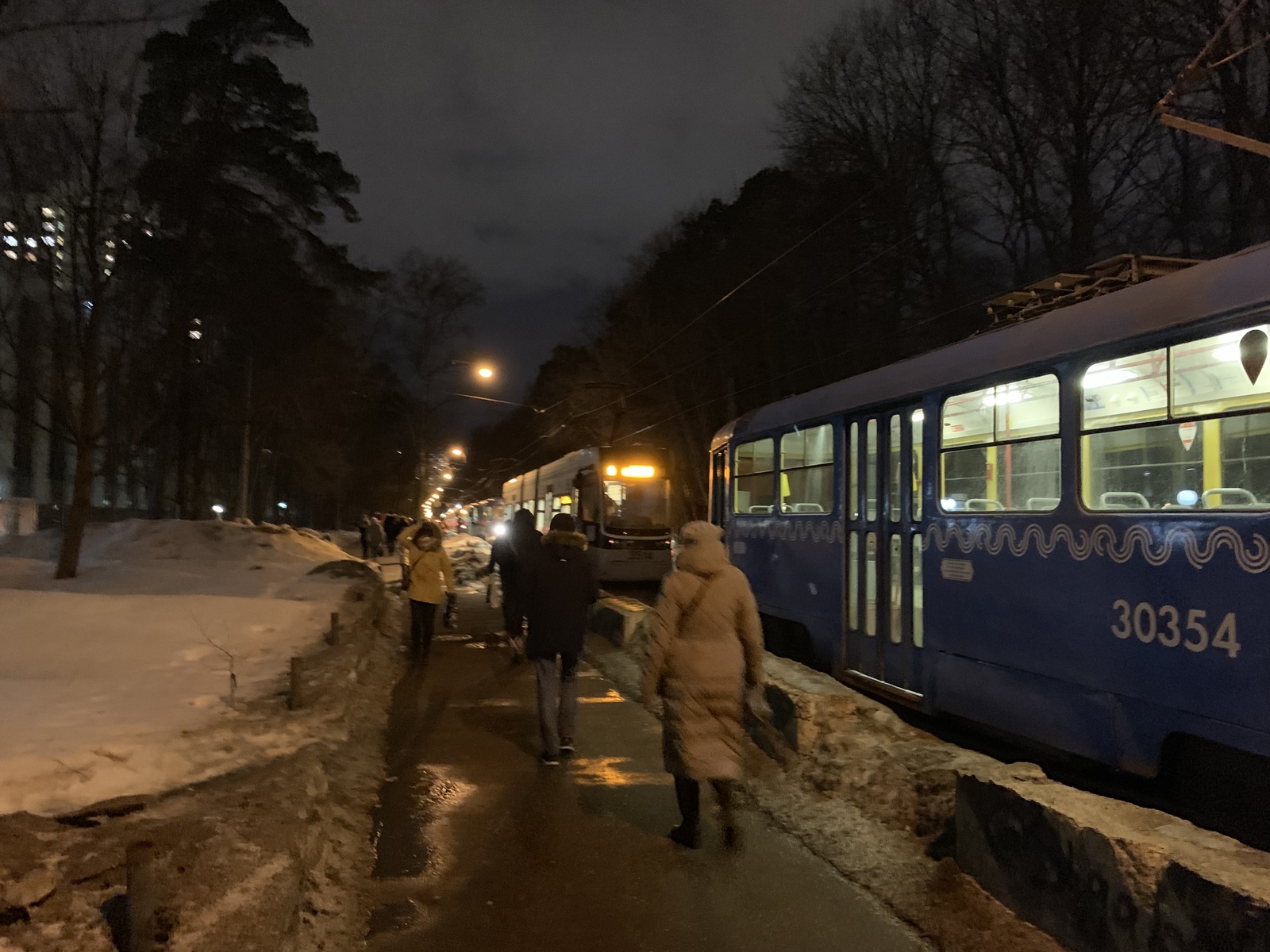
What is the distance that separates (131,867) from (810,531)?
7.63 meters

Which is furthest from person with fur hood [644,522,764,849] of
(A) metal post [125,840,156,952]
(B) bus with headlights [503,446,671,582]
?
(B) bus with headlights [503,446,671,582]

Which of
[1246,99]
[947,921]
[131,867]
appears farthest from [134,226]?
[1246,99]

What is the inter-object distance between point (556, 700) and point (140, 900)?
13.3ft

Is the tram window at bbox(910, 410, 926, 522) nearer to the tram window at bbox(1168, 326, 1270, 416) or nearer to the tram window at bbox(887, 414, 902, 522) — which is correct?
the tram window at bbox(887, 414, 902, 522)

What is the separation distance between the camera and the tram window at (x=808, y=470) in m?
9.59

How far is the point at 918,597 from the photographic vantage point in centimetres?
776

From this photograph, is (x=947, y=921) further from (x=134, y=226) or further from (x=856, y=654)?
(x=134, y=226)

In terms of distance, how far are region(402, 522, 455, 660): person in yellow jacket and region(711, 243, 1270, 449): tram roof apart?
5011 mm

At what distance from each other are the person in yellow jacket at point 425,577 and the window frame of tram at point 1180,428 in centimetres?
758

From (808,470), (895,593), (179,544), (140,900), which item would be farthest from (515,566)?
(179,544)

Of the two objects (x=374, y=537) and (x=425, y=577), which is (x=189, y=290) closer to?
(x=425, y=577)

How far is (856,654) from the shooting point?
8.83m

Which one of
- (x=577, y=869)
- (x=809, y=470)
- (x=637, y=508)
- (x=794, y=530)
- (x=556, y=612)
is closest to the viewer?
(x=577, y=869)

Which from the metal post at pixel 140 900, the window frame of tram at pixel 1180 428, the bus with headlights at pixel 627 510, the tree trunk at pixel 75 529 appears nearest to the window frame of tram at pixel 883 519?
the window frame of tram at pixel 1180 428
